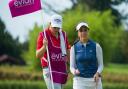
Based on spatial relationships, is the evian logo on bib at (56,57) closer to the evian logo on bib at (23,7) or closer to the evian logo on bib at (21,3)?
the evian logo on bib at (23,7)

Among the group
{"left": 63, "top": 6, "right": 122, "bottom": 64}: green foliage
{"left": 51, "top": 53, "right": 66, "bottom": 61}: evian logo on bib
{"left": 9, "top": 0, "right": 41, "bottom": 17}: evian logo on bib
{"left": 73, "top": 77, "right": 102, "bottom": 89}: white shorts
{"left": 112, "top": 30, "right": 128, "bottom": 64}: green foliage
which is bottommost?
{"left": 112, "top": 30, "right": 128, "bottom": 64}: green foliage

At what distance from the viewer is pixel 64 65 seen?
35.7 ft

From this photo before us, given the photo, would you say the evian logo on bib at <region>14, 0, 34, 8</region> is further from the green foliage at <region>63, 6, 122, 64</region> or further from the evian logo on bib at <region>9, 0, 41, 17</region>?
the green foliage at <region>63, 6, 122, 64</region>

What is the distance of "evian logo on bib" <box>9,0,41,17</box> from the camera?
36.6 ft

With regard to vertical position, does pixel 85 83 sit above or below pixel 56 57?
below

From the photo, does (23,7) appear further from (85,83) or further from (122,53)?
(122,53)

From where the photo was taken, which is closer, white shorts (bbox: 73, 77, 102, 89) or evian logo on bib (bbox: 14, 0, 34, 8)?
white shorts (bbox: 73, 77, 102, 89)

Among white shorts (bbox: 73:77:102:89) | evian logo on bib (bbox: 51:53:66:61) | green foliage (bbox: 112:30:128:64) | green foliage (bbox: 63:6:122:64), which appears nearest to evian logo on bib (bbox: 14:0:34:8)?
evian logo on bib (bbox: 51:53:66:61)

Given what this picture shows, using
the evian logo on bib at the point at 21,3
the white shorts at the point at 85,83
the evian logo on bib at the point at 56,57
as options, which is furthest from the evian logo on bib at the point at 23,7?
the white shorts at the point at 85,83

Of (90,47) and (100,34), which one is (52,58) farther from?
(100,34)

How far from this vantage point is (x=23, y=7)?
11203 mm

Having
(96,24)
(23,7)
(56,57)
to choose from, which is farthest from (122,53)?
(56,57)

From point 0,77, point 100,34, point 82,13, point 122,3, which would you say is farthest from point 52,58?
point 122,3

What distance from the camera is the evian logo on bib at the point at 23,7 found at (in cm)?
1115
